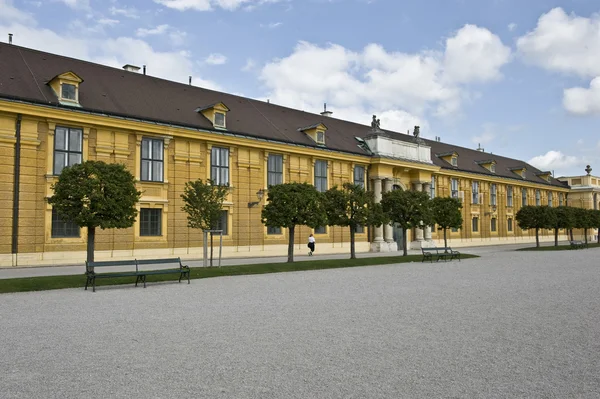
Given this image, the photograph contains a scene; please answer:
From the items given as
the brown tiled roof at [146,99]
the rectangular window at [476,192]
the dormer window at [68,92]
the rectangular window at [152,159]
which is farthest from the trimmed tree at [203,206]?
the rectangular window at [476,192]

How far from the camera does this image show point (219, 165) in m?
35.7

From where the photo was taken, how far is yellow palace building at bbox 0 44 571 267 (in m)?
27.5

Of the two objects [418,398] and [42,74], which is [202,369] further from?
[42,74]

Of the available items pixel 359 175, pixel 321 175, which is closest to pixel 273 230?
pixel 321 175

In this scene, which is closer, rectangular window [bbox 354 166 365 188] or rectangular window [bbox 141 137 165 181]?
rectangular window [bbox 141 137 165 181]

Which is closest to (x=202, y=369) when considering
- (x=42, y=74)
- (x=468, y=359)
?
(x=468, y=359)

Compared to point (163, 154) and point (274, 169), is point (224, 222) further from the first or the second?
point (163, 154)

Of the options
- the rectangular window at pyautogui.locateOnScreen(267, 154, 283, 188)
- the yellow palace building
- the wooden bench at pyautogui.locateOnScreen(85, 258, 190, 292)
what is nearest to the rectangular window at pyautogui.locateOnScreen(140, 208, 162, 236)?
the yellow palace building

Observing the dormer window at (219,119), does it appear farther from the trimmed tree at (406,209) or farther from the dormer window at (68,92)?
the trimmed tree at (406,209)

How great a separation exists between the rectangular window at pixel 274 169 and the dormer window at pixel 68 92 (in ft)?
46.6

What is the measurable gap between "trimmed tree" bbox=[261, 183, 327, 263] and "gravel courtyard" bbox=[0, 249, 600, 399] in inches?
464

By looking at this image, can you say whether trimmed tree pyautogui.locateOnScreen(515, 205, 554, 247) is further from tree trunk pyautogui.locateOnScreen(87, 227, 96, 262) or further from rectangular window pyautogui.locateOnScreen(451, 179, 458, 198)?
tree trunk pyautogui.locateOnScreen(87, 227, 96, 262)

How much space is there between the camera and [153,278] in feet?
66.3

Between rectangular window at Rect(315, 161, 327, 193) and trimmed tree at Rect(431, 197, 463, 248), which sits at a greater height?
rectangular window at Rect(315, 161, 327, 193)
